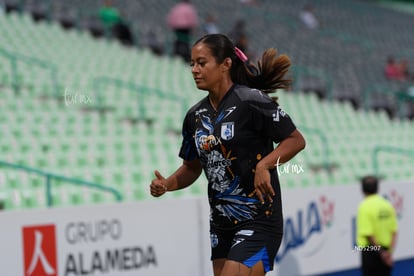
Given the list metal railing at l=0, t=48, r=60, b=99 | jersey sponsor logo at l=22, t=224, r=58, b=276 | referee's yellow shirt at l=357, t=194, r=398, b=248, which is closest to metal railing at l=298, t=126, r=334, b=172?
metal railing at l=0, t=48, r=60, b=99

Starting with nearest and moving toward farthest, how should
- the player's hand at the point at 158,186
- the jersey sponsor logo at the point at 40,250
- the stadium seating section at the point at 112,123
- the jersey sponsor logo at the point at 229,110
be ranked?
the jersey sponsor logo at the point at 229,110, the player's hand at the point at 158,186, the jersey sponsor logo at the point at 40,250, the stadium seating section at the point at 112,123

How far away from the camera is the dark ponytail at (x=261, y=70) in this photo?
16.5 feet

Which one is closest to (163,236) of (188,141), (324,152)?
(188,141)

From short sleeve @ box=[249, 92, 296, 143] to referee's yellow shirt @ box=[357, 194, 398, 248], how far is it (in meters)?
3.73

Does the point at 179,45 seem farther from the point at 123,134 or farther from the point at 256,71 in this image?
the point at 256,71

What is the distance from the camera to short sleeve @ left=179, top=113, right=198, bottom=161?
5215 millimetres

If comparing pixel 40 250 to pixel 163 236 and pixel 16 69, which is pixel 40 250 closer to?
pixel 163 236

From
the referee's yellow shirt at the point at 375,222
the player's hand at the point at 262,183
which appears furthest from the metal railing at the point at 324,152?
the player's hand at the point at 262,183

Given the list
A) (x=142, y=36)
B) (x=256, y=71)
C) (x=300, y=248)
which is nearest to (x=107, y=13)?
(x=142, y=36)

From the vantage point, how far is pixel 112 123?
1324cm

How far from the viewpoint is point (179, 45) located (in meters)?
19.5

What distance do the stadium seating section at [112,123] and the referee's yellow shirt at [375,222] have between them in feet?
3.10

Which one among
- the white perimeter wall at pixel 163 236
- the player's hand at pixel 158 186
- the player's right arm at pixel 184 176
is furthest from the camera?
the white perimeter wall at pixel 163 236

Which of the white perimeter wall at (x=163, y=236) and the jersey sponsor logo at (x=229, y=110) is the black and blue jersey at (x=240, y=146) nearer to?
the jersey sponsor logo at (x=229, y=110)
